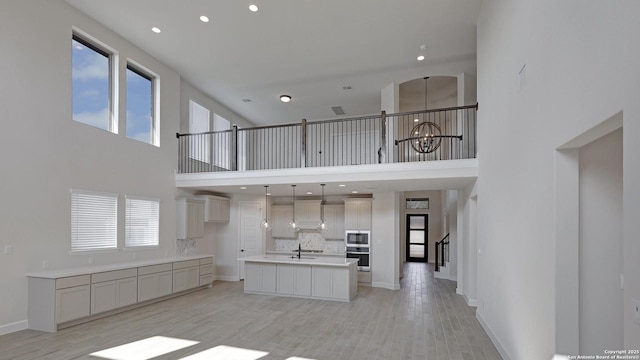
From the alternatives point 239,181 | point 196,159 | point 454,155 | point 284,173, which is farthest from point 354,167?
point 196,159

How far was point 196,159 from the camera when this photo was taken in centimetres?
970

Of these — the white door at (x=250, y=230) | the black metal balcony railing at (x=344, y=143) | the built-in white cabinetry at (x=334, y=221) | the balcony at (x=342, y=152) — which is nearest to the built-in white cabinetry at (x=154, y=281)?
the balcony at (x=342, y=152)

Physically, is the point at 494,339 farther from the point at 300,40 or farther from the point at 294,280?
the point at 300,40

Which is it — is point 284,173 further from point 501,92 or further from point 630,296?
point 630,296

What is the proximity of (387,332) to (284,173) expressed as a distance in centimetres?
380

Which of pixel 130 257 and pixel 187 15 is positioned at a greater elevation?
pixel 187 15

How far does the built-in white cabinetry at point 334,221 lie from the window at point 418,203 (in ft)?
19.8

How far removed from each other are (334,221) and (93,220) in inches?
238

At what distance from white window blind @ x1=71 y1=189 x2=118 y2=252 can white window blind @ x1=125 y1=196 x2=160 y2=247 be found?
319mm

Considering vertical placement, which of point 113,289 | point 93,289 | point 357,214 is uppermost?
point 357,214

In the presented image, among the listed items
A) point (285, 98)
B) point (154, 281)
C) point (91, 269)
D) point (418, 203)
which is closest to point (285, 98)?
point (285, 98)

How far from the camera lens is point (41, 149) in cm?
569

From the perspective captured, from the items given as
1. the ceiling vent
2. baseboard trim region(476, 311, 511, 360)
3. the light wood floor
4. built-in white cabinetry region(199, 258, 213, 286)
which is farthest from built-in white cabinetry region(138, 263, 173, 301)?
the ceiling vent

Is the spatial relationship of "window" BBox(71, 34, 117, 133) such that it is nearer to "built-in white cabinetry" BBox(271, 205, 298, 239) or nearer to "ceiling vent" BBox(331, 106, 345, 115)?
"built-in white cabinetry" BBox(271, 205, 298, 239)
